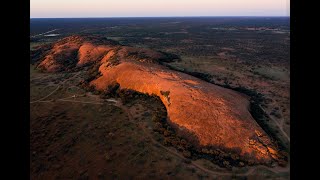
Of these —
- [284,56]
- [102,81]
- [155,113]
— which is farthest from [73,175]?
[284,56]

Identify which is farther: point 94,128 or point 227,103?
point 227,103

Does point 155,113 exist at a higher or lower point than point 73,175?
higher

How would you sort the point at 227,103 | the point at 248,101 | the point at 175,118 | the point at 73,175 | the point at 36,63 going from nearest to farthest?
the point at 73,175 < the point at 175,118 < the point at 227,103 < the point at 248,101 < the point at 36,63

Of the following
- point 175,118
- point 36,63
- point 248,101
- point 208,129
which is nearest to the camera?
point 208,129
